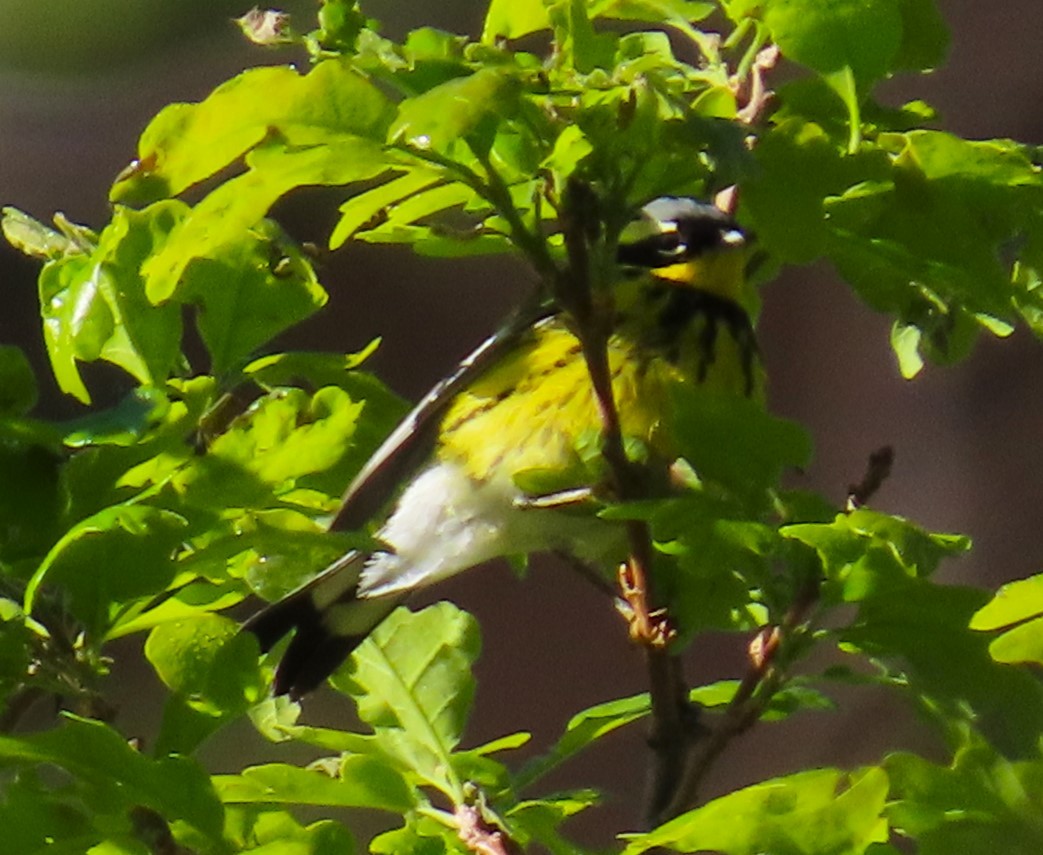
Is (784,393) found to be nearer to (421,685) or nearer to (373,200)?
(421,685)

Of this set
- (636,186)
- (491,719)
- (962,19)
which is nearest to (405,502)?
(636,186)

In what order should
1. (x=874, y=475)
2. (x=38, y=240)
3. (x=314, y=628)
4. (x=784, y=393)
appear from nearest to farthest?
(x=874, y=475)
(x=38, y=240)
(x=314, y=628)
(x=784, y=393)

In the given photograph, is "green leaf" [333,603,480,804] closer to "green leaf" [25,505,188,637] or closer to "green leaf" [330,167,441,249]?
"green leaf" [25,505,188,637]

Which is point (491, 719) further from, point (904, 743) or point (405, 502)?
point (405, 502)

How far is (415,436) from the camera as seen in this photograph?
1.44 m

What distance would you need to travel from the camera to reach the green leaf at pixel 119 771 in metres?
0.78

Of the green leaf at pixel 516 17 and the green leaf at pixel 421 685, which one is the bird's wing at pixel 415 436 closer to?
the green leaf at pixel 421 685

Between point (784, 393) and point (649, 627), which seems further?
point (784, 393)

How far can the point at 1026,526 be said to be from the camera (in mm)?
2717

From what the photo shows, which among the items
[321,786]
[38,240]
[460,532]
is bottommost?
[460,532]

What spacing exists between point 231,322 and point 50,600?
7.5 inches

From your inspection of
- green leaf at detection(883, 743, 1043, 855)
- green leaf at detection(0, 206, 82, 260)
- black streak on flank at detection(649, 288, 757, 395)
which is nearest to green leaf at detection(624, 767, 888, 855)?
green leaf at detection(883, 743, 1043, 855)

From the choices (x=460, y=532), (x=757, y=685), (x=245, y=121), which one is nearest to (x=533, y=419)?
(x=460, y=532)

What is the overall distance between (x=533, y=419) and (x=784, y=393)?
1466 mm
